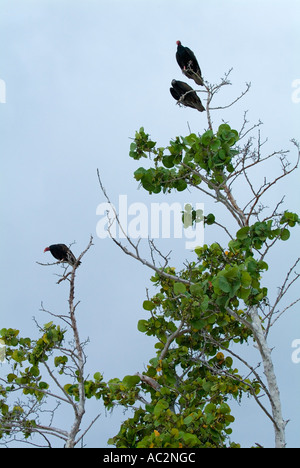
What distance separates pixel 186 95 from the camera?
9172 mm

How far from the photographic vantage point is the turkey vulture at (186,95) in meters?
9.08

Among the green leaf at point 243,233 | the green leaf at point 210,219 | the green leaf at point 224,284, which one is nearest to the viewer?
the green leaf at point 224,284

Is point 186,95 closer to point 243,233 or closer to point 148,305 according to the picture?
point 243,233

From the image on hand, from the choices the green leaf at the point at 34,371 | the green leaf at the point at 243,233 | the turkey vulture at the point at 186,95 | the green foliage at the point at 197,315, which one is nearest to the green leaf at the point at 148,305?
the green foliage at the point at 197,315

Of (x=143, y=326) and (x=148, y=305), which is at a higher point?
(x=148, y=305)

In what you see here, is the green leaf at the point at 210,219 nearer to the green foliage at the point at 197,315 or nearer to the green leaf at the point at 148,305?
the green foliage at the point at 197,315

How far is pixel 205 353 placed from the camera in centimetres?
727

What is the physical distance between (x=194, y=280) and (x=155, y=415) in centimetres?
224

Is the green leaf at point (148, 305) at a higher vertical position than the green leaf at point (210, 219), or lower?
lower

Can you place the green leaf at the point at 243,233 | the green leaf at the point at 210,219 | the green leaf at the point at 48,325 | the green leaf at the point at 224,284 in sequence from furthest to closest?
the green leaf at the point at 210,219, the green leaf at the point at 48,325, the green leaf at the point at 243,233, the green leaf at the point at 224,284

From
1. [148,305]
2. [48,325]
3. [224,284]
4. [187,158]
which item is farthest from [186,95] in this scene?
[224,284]

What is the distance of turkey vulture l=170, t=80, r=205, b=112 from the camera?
908 centimetres
